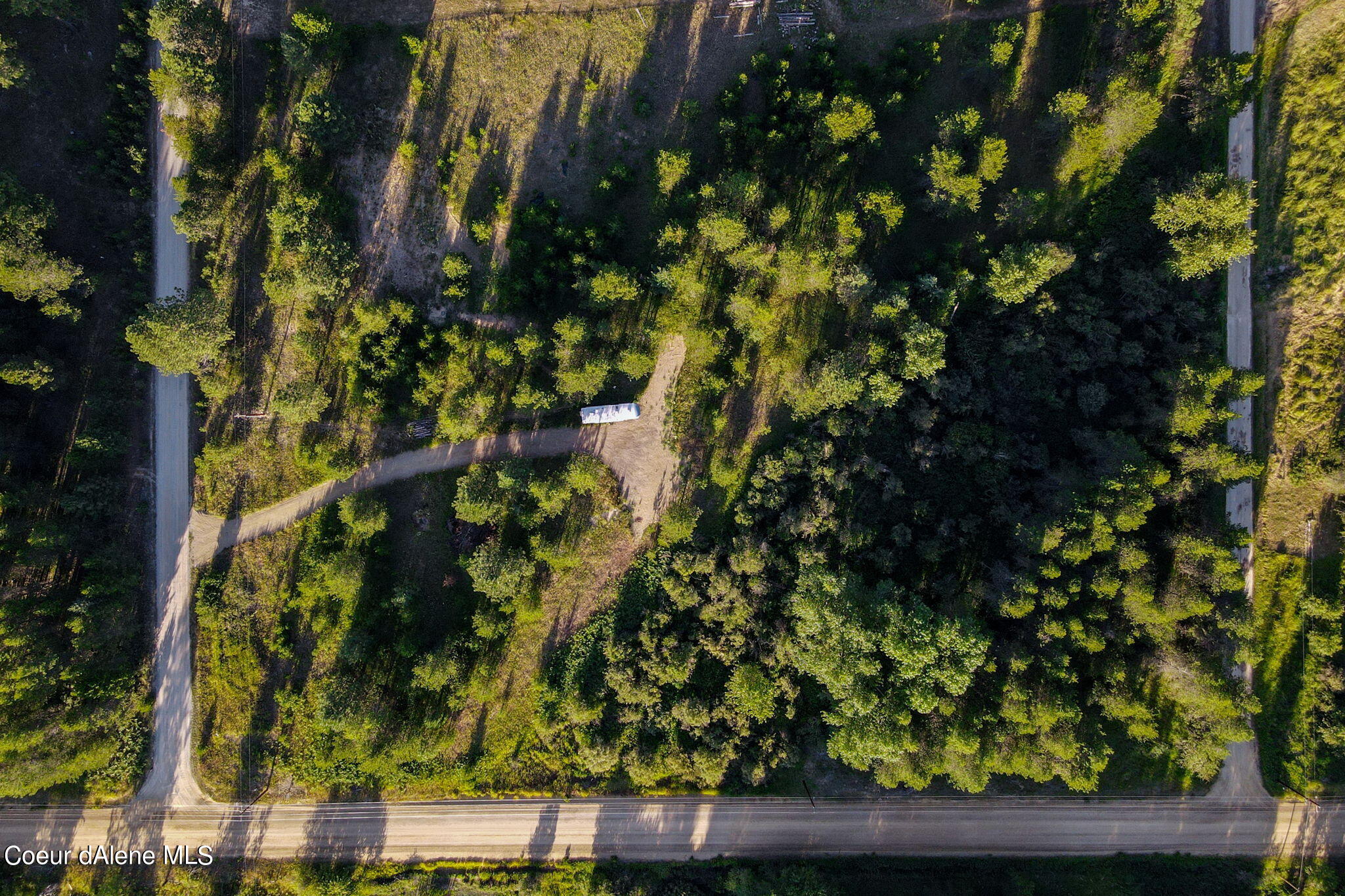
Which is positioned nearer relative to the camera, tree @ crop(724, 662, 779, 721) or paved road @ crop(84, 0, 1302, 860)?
tree @ crop(724, 662, 779, 721)

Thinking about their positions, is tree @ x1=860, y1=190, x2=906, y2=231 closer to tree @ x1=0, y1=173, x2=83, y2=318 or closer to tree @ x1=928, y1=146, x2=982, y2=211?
tree @ x1=928, y1=146, x2=982, y2=211

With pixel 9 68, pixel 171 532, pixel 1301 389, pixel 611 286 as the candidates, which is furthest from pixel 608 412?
pixel 1301 389

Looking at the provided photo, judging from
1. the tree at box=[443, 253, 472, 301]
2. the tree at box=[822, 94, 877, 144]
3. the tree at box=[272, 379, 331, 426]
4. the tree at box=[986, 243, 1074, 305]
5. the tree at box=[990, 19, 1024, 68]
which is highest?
the tree at box=[990, 19, 1024, 68]

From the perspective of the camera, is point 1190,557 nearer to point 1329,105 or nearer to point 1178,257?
point 1178,257

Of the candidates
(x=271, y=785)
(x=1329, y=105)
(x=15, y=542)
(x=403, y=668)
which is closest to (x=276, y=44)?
(x=15, y=542)

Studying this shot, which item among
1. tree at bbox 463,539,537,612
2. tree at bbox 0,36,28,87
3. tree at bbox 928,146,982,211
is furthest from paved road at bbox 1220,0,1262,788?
tree at bbox 0,36,28,87

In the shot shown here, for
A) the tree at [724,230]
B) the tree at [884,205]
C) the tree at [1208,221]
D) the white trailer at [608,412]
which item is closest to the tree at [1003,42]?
the tree at [884,205]

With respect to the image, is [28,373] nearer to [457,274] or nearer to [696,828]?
[457,274]
